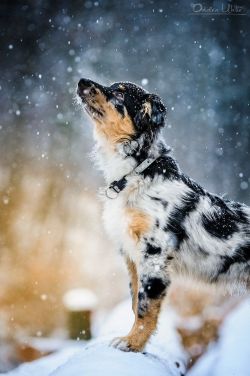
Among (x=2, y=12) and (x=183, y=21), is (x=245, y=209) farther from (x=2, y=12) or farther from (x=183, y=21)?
(x=2, y=12)

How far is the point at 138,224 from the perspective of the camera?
288cm

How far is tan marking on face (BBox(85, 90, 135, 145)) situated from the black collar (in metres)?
0.30

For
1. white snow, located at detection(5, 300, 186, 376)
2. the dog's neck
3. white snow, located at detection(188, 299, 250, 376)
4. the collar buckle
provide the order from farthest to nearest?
the dog's neck → the collar buckle → white snow, located at detection(188, 299, 250, 376) → white snow, located at detection(5, 300, 186, 376)

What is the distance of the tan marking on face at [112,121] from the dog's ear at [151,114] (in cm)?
10

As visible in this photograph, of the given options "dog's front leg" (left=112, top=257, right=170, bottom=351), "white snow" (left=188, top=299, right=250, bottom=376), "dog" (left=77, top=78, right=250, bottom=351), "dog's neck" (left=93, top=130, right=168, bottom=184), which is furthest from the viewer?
"dog's neck" (left=93, top=130, right=168, bottom=184)

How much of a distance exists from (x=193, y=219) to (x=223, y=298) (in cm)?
200

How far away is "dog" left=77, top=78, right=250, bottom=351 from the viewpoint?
287cm

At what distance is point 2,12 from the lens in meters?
6.90

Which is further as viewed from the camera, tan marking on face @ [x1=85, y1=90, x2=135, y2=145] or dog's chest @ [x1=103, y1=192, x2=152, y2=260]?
tan marking on face @ [x1=85, y1=90, x2=135, y2=145]

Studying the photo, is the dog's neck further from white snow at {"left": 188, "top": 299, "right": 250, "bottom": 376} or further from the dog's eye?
white snow at {"left": 188, "top": 299, "right": 250, "bottom": 376}

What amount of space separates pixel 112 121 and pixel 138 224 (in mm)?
991

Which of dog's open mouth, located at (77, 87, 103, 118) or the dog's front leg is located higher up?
dog's open mouth, located at (77, 87, 103, 118)

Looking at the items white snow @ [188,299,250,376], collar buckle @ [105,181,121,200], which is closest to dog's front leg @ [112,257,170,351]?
white snow @ [188,299,250,376]

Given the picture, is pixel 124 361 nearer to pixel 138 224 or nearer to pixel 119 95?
pixel 138 224
